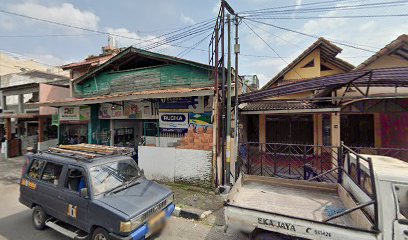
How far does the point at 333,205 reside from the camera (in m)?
4.02

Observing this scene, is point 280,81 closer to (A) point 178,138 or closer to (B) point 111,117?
(A) point 178,138

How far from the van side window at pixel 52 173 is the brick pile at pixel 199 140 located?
13.2 feet

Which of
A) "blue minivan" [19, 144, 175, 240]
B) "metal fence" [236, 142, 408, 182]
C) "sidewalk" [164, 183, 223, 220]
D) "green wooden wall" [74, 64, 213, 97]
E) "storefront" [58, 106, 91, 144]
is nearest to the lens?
"blue minivan" [19, 144, 175, 240]

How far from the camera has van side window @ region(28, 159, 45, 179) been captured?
4.89 metres

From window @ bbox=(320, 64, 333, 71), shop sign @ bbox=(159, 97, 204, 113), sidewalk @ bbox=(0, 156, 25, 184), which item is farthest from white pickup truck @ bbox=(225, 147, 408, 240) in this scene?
sidewalk @ bbox=(0, 156, 25, 184)

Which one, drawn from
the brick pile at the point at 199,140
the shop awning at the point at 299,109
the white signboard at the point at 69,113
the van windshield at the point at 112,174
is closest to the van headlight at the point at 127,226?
the van windshield at the point at 112,174

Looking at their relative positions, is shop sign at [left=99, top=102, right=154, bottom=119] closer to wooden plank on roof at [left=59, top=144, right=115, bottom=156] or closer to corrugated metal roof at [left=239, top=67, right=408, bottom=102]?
wooden plank on roof at [left=59, top=144, right=115, bottom=156]

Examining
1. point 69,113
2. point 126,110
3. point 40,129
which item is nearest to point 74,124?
point 69,113

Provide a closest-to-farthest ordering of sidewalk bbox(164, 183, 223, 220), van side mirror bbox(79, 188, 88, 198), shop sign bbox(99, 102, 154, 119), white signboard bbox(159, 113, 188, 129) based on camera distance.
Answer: van side mirror bbox(79, 188, 88, 198), sidewalk bbox(164, 183, 223, 220), white signboard bbox(159, 113, 188, 129), shop sign bbox(99, 102, 154, 119)

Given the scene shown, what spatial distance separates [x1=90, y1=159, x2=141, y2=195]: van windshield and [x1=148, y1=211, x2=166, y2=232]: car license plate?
1.09m

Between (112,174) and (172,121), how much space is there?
15.7 feet

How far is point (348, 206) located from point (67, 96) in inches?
626

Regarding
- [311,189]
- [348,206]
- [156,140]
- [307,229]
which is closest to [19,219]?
[156,140]

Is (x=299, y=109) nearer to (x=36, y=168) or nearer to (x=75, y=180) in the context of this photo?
(x=75, y=180)
